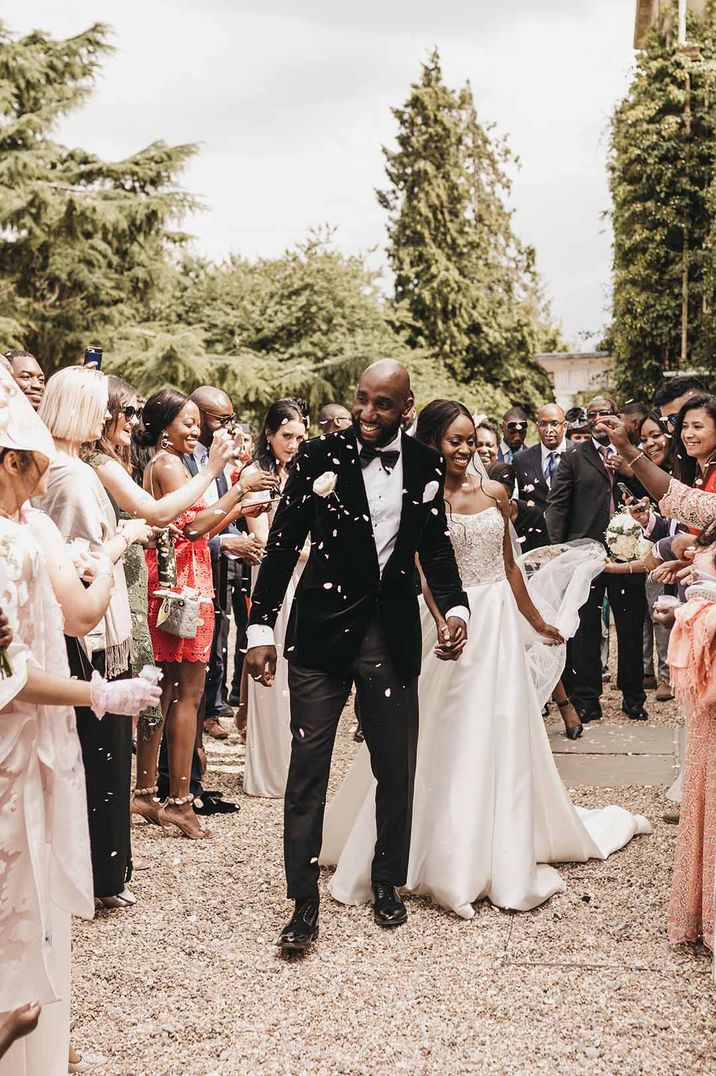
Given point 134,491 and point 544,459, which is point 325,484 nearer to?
point 134,491

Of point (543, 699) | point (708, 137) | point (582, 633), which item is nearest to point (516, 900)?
point (543, 699)

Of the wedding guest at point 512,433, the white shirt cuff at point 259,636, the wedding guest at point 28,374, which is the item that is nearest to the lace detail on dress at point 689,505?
the white shirt cuff at point 259,636

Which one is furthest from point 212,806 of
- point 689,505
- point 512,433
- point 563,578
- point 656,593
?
point 512,433

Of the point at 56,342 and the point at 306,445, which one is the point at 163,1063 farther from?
the point at 56,342

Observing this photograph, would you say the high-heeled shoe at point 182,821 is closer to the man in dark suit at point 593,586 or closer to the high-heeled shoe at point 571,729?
the high-heeled shoe at point 571,729

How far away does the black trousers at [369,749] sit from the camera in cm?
442

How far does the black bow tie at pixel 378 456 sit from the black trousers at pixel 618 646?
4.69 meters

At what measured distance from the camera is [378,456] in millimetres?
4566

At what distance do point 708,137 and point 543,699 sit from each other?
2000cm

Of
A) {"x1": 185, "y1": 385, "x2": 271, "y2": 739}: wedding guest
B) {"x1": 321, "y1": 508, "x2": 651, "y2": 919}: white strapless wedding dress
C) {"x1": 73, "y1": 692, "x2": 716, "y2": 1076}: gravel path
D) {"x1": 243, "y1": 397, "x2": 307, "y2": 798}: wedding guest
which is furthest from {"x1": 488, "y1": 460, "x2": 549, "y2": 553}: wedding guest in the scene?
{"x1": 73, "y1": 692, "x2": 716, "y2": 1076}: gravel path

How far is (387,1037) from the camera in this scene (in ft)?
11.7

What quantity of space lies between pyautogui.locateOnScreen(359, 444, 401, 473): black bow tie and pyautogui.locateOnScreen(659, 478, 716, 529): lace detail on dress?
1.20m

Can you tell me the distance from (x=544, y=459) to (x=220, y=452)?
549cm

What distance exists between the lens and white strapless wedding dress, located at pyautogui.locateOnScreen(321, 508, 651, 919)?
480cm
